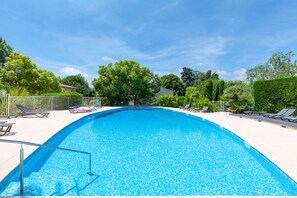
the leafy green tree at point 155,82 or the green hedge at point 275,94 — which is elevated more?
the leafy green tree at point 155,82

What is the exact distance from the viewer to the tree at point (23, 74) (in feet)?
66.9

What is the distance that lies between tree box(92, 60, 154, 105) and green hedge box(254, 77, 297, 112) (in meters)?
17.0

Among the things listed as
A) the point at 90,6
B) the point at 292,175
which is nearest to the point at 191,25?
the point at 90,6

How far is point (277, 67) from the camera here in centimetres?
3134

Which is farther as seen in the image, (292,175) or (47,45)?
(47,45)

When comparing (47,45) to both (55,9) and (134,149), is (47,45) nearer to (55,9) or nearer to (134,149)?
(55,9)

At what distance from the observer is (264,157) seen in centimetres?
464

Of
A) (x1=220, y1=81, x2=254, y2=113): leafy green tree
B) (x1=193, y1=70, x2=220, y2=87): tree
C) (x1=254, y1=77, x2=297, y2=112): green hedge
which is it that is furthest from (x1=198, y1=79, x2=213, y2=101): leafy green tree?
(x1=193, y1=70, x2=220, y2=87): tree

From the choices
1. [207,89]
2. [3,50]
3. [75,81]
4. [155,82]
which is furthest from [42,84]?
[75,81]

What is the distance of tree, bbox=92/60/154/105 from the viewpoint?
27922mm

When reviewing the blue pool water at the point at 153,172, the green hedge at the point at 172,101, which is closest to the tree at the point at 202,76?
the green hedge at the point at 172,101

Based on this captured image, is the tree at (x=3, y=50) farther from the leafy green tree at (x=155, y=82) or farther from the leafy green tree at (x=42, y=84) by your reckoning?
the leafy green tree at (x=155, y=82)

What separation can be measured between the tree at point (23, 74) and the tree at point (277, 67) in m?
36.3

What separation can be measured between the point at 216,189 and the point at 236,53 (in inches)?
914
